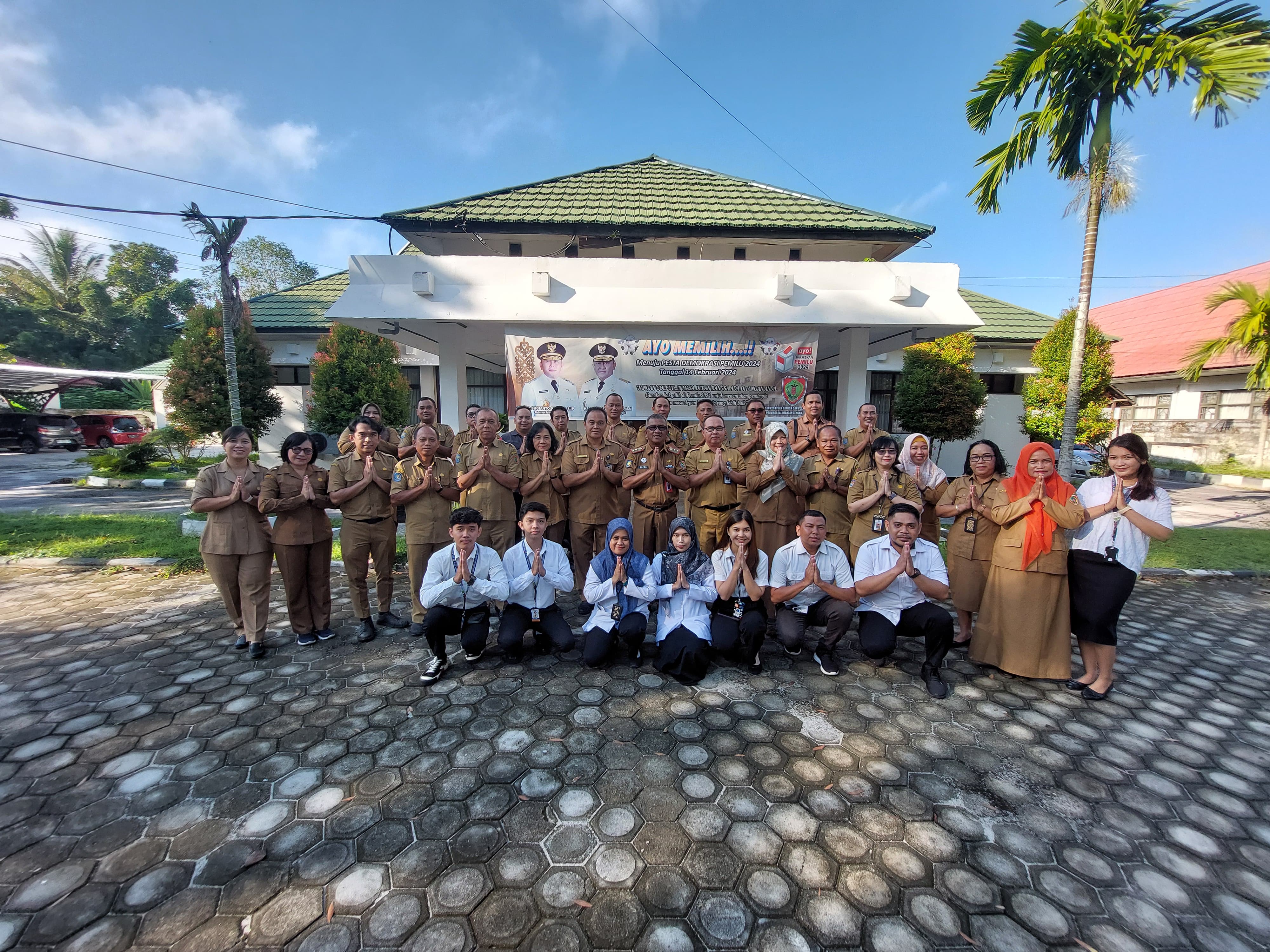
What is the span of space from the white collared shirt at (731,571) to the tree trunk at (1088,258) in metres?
Answer: 5.80

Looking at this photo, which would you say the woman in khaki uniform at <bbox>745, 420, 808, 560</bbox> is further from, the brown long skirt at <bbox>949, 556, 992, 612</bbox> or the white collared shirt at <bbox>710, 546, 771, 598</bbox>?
the brown long skirt at <bbox>949, 556, 992, 612</bbox>

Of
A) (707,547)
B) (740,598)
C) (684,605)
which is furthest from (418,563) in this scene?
(740,598)

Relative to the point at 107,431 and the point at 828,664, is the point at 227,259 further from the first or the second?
the point at 107,431

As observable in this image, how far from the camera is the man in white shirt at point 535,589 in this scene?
389cm

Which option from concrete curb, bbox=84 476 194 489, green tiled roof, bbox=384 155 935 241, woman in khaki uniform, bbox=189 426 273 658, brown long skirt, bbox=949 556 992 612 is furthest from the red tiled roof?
concrete curb, bbox=84 476 194 489

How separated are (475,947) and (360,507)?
11.2ft

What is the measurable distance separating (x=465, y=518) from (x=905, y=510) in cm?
325

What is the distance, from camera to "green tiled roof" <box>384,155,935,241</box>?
802cm

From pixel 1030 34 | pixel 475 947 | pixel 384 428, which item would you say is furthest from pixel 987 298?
pixel 475 947

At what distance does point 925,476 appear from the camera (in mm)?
4738

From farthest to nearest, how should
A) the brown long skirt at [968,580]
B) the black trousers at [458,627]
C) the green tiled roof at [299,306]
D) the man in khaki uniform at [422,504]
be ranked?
the green tiled roof at [299,306] → the man in khaki uniform at [422,504] → the brown long skirt at [968,580] → the black trousers at [458,627]

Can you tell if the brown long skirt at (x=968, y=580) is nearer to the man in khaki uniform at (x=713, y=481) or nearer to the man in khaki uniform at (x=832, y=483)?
the man in khaki uniform at (x=832, y=483)

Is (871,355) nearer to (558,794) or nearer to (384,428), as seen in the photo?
(384,428)

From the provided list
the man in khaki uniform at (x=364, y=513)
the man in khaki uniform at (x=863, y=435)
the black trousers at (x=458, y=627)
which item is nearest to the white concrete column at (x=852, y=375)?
the man in khaki uniform at (x=863, y=435)
